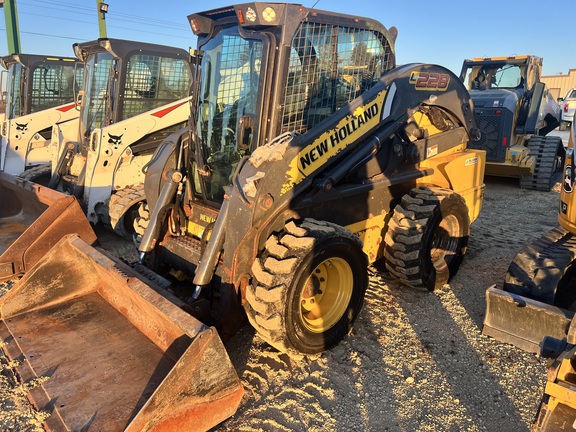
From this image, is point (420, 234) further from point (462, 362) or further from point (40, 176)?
point (40, 176)

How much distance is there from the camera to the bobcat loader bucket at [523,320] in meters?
2.78

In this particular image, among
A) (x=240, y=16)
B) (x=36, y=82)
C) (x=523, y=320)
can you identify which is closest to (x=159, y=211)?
(x=240, y=16)

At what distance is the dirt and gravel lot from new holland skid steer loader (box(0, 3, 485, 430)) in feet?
0.82

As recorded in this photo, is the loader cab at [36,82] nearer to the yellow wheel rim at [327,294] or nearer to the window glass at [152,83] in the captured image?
the window glass at [152,83]

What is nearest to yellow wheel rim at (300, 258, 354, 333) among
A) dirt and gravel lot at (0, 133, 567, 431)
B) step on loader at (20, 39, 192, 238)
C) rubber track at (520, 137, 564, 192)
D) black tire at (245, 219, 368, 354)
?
black tire at (245, 219, 368, 354)

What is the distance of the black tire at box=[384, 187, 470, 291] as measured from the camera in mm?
4078

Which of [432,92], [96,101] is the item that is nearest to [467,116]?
[432,92]

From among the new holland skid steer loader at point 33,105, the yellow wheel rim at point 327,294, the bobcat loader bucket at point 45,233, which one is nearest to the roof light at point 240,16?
the yellow wheel rim at point 327,294

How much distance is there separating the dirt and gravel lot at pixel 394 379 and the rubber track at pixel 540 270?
1.91 feet

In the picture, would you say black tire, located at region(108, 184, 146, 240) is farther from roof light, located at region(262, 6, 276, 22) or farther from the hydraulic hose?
roof light, located at region(262, 6, 276, 22)

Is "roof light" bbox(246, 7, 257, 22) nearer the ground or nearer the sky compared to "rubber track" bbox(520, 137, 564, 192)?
nearer the sky

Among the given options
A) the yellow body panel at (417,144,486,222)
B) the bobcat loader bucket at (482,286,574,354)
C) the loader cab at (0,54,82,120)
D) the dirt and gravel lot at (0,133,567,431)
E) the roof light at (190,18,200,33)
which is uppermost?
the roof light at (190,18,200,33)

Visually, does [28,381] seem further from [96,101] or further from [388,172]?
[96,101]

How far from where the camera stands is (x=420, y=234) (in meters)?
4.07
